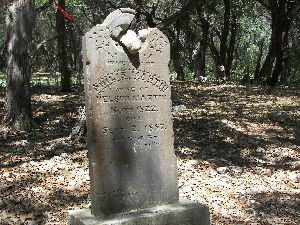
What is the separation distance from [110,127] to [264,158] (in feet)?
14.4

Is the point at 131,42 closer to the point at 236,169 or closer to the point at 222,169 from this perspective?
the point at 222,169

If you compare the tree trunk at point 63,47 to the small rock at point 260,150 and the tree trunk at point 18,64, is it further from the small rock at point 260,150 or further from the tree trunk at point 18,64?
the small rock at point 260,150

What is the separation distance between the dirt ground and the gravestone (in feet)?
4.18

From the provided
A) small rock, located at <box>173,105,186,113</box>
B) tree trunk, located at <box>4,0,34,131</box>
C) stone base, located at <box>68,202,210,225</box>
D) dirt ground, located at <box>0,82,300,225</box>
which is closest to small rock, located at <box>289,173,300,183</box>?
dirt ground, located at <box>0,82,300,225</box>

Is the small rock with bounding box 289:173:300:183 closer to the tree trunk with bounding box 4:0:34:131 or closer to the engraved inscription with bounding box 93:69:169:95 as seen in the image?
the engraved inscription with bounding box 93:69:169:95

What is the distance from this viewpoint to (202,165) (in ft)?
24.7

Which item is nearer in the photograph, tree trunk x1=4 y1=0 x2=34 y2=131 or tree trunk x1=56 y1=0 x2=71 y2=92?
tree trunk x1=4 y1=0 x2=34 y2=131

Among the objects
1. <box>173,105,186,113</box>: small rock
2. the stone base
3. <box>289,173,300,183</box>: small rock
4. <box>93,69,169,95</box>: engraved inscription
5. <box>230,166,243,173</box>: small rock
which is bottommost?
<box>289,173,300,183</box>: small rock

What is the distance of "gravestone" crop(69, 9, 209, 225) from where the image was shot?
14.3 ft

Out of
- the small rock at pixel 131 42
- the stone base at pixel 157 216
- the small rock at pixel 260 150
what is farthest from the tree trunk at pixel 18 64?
the small rock at pixel 131 42

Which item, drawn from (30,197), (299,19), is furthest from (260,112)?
(299,19)

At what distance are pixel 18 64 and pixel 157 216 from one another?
638 cm

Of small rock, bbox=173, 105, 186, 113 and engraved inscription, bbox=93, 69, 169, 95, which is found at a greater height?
engraved inscription, bbox=93, 69, 169, 95

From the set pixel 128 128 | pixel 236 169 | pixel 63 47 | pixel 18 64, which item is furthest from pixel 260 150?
pixel 63 47
